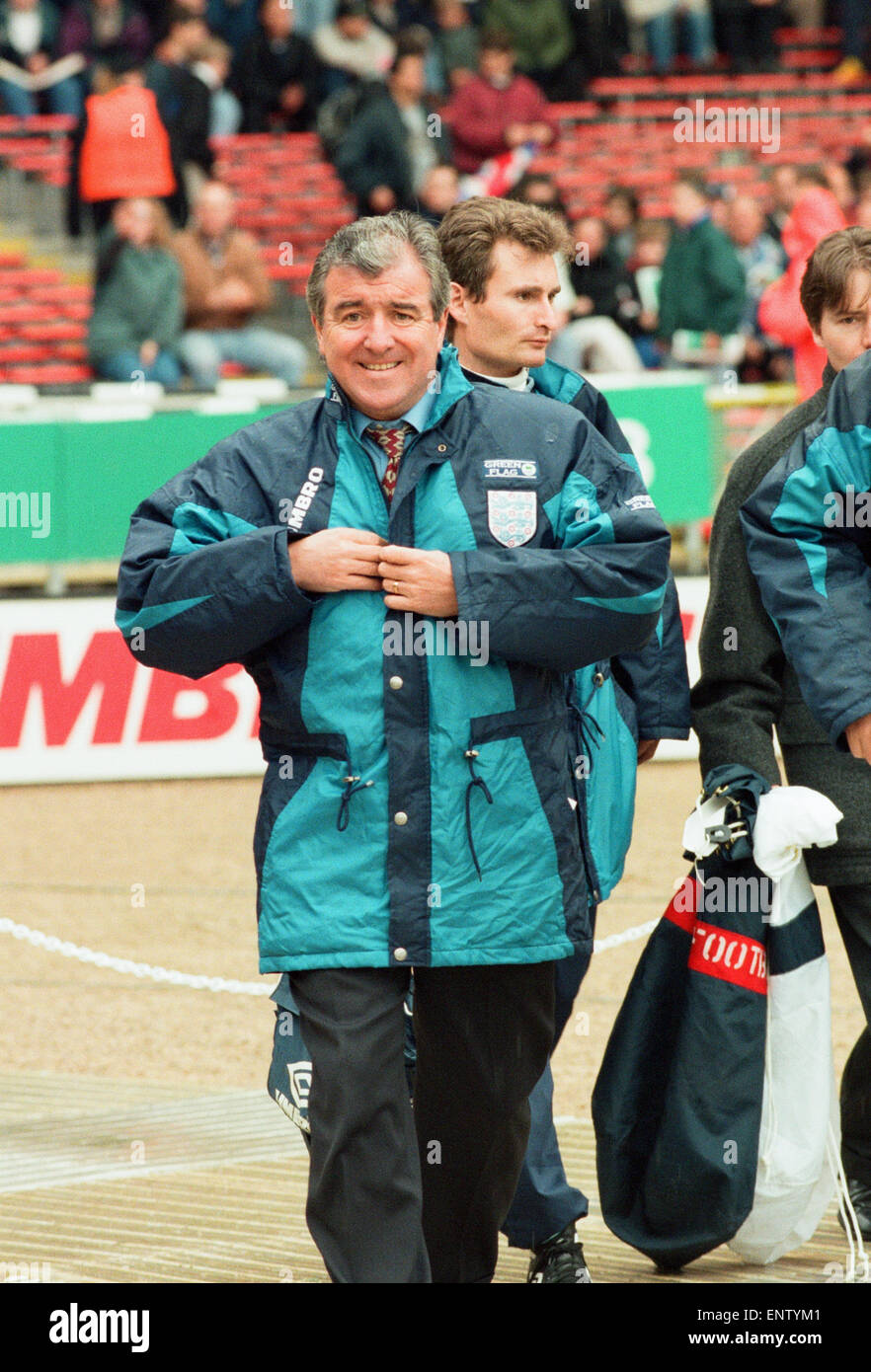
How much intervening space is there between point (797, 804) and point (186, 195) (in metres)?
13.5

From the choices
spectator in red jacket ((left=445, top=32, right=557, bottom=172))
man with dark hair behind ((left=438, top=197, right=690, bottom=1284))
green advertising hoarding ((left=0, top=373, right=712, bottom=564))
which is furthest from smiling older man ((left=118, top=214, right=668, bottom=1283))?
spectator in red jacket ((left=445, top=32, right=557, bottom=172))

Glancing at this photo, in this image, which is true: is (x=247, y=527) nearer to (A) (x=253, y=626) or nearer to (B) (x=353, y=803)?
(A) (x=253, y=626)

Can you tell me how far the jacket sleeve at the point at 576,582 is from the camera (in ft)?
12.3

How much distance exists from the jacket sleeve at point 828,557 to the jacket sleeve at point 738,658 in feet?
1.17

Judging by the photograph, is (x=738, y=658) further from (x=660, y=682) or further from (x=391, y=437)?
(x=391, y=437)

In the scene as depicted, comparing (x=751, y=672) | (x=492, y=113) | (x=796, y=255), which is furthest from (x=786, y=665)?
(x=492, y=113)

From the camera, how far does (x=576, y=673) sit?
4.49 meters

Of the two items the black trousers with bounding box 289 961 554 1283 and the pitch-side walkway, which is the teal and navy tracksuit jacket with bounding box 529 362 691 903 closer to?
the black trousers with bounding box 289 961 554 1283

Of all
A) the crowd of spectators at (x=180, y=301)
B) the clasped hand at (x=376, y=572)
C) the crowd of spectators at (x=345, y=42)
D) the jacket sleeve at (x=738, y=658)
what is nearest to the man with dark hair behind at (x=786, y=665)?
the jacket sleeve at (x=738, y=658)

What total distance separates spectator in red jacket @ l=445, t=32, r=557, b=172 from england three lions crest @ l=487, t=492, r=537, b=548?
50.3ft

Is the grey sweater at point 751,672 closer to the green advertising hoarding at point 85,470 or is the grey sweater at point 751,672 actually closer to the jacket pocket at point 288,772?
the jacket pocket at point 288,772

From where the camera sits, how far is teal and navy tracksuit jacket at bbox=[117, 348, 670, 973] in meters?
3.74

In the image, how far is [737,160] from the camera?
22.3 metres

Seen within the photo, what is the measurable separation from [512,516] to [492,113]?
51.4ft
